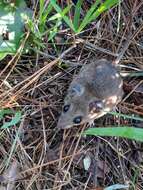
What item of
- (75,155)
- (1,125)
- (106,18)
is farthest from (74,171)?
(106,18)

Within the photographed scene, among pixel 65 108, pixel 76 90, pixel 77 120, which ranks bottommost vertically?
pixel 77 120

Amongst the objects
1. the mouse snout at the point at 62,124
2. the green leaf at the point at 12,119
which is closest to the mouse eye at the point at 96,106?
the mouse snout at the point at 62,124

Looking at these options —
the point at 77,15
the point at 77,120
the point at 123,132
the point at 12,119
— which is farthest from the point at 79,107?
the point at 123,132

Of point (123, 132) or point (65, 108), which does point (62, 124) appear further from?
point (123, 132)

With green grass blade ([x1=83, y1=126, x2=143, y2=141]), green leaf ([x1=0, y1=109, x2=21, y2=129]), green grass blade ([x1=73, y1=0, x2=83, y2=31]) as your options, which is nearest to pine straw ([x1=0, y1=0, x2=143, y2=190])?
green leaf ([x1=0, y1=109, x2=21, y2=129])

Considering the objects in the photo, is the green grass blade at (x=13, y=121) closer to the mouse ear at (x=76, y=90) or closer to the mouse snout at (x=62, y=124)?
the mouse snout at (x=62, y=124)

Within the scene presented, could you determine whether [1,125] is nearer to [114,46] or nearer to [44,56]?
[44,56]
